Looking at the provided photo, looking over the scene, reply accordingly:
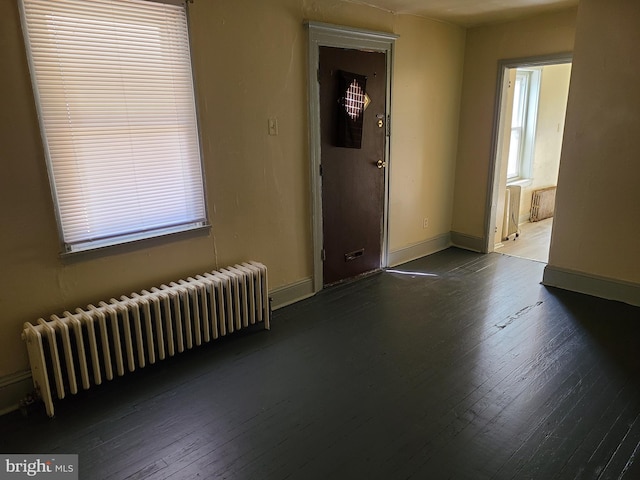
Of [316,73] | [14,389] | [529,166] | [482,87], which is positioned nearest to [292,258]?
[316,73]

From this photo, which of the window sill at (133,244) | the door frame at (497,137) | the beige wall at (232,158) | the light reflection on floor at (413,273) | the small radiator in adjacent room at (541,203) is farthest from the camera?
the small radiator in adjacent room at (541,203)

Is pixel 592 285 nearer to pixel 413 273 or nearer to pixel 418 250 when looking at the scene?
pixel 413 273

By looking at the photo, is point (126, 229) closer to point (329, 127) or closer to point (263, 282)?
point (263, 282)

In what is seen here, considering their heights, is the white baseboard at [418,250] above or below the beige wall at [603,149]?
below

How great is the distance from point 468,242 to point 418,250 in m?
0.67

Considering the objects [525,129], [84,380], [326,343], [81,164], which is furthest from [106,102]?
[525,129]

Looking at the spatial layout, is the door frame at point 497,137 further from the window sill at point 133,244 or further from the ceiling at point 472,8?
the window sill at point 133,244

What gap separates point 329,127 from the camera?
Answer: 353 cm

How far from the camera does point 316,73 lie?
131 inches

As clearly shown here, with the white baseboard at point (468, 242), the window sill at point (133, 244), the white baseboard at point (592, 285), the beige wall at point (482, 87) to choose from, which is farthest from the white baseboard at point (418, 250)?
the window sill at point (133, 244)

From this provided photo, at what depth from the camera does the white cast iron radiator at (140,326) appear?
2.22 meters

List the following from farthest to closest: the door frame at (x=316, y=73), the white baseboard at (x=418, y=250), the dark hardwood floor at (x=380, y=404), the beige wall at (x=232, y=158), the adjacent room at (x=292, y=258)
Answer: the white baseboard at (x=418, y=250) → the door frame at (x=316, y=73) → the beige wall at (x=232, y=158) → the adjacent room at (x=292, y=258) → the dark hardwood floor at (x=380, y=404)

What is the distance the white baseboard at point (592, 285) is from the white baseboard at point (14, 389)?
3946 mm

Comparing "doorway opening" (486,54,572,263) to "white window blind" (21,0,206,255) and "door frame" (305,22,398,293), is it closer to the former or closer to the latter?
"door frame" (305,22,398,293)
